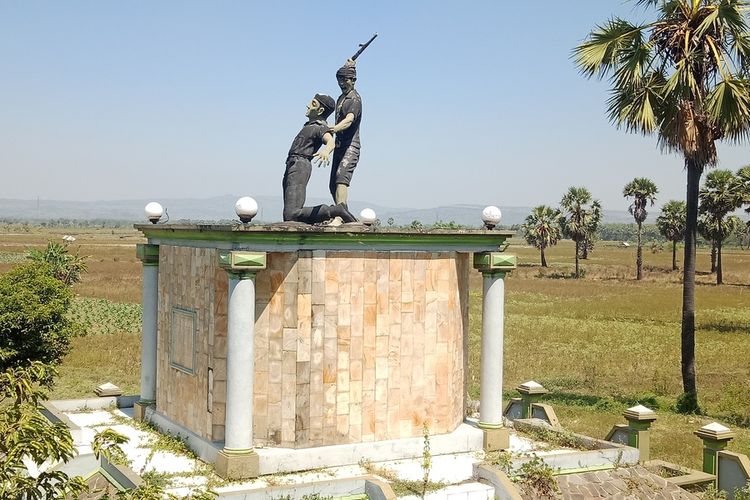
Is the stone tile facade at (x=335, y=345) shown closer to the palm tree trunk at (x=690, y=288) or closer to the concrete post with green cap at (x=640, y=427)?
the concrete post with green cap at (x=640, y=427)

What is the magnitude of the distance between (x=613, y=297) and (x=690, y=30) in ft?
111

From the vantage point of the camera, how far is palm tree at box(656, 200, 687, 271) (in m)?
74.2

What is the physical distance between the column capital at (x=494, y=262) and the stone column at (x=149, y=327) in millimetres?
6405

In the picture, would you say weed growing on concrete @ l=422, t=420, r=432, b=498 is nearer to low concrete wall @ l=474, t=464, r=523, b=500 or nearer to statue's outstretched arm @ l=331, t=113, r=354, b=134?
low concrete wall @ l=474, t=464, r=523, b=500

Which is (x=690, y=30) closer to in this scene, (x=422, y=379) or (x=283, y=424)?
(x=422, y=379)

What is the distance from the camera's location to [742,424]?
58.3 feet

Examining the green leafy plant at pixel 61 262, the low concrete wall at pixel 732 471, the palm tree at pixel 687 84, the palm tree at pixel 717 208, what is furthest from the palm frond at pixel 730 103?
the palm tree at pixel 717 208

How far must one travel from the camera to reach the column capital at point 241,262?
1102 cm

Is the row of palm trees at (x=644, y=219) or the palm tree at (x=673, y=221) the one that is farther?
the palm tree at (x=673, y=221)

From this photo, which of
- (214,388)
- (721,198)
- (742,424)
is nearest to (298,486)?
(214,388)

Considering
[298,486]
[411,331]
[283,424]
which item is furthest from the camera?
[411,331]

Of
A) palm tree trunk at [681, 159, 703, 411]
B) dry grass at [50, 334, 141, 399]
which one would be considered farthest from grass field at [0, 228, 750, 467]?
palm tree trunk at [681, 159, 703, 411]

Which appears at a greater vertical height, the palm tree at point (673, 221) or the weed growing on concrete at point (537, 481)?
the palm tree at point (673, 221)

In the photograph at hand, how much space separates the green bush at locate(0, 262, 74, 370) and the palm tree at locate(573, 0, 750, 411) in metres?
15.9
